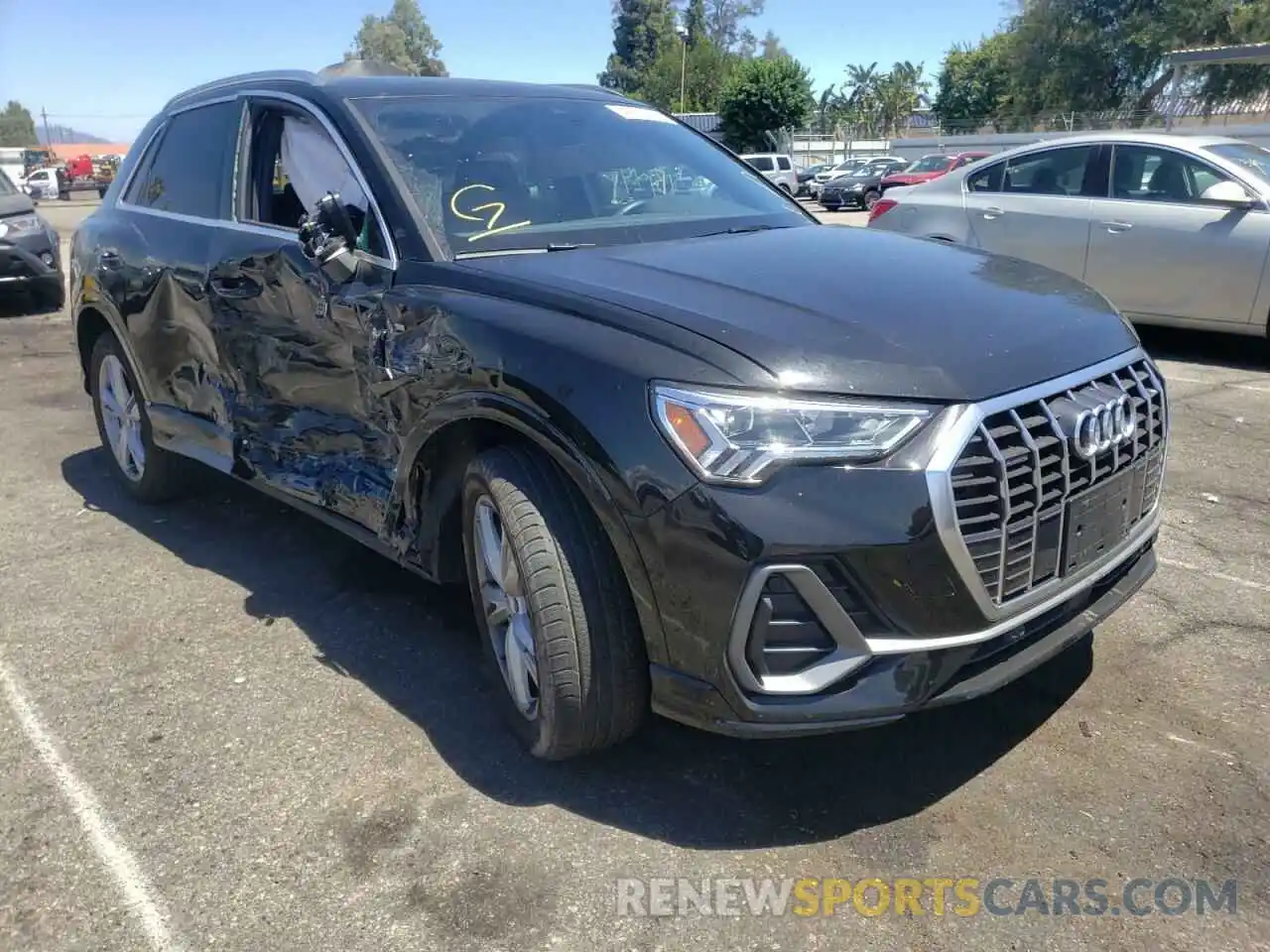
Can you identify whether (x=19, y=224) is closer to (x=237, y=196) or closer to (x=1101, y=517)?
(x=237, y=196)

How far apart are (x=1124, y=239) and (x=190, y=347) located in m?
6.17

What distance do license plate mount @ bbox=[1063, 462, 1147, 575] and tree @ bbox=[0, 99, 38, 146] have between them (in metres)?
157

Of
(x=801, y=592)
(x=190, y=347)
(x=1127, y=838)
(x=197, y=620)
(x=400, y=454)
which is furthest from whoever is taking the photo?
(x=190, y=347)

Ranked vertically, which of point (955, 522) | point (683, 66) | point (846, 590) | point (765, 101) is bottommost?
point (846, 590)

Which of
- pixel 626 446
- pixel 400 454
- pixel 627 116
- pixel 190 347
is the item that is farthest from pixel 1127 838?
pixel 190 347

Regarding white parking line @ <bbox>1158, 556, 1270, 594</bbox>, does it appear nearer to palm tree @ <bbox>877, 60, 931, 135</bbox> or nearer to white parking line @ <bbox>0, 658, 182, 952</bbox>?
white parking line @ <bbox>0, 658, 182, 952</bbox>

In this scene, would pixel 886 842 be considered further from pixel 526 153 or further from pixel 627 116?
pixel 627 116

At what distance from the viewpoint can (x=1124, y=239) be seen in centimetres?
741

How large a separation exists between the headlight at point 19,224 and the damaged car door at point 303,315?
854cm

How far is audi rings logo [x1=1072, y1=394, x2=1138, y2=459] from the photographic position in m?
2.45

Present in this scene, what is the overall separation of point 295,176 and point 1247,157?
21.5 feet

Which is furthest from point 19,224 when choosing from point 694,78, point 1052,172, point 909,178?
point 694,78

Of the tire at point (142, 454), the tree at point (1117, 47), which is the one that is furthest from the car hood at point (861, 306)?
the tree at point (1117, 47)

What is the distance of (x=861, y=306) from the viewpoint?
261 cm
